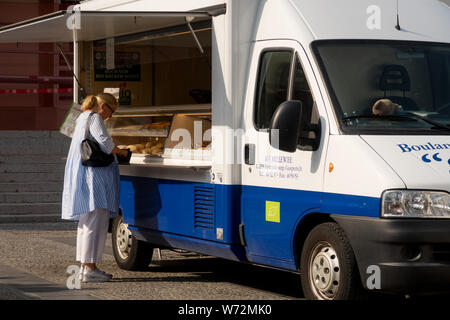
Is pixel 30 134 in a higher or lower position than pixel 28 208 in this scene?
higher

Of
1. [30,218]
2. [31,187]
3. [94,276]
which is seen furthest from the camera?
[31,187]

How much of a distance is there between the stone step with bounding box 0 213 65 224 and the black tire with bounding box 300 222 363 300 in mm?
8999

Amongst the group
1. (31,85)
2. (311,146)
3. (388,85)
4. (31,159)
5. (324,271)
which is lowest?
(324,271)

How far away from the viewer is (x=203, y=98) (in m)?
11.1

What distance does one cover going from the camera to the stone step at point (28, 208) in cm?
1647

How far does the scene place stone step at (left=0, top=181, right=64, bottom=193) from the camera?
1698cm

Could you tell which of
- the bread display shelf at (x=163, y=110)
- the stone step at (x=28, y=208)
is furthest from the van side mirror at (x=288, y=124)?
the stone step at (x=28, y=208)

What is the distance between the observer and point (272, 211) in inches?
335

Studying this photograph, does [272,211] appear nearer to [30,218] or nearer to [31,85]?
[30,218]

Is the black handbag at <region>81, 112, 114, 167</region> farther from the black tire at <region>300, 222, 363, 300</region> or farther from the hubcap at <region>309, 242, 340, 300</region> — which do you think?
the hubcap at <region>309, 242, 340, 300</region>

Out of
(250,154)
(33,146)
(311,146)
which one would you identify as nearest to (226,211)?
(250,154)

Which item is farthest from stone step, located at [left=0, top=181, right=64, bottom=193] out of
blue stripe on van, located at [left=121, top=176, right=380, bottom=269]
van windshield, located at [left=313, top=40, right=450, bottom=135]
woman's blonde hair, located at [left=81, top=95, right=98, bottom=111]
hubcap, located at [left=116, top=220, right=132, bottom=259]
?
van windshield, located at [left=313, top=40, right=450, bottom=135]

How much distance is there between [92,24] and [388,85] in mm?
3717

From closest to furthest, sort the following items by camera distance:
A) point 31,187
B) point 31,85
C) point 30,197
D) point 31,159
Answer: point 30,197, point 31,187, point 31,159, point 31,85
